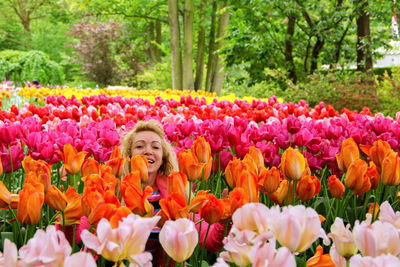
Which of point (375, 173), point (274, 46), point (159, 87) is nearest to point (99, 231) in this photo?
point (375, 173)

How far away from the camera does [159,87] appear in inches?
945

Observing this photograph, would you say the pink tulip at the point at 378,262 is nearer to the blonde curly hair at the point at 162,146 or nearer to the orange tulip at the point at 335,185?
the orange tulip at the point at 335,185

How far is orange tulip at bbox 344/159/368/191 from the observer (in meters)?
1.80

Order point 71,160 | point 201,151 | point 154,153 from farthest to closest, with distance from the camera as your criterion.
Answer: point 154,153 < point 201,151 < point 71,160

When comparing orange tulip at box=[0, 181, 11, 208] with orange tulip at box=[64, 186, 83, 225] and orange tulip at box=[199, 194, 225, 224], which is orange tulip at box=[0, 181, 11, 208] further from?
orange tulip at box=[199, 194, 225, 224]

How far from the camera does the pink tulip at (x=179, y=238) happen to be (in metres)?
1.04

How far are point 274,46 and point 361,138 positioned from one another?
1253 centimetres

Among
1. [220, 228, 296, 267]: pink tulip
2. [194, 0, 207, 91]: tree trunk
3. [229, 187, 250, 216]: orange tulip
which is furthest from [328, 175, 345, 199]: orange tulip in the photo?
[194, 0, 207, 91]: tree trunk

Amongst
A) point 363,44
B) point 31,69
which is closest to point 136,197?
point 363,44

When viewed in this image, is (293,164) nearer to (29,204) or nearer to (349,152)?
(349,152)

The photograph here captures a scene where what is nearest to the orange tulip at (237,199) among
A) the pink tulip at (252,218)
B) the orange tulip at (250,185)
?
the orange tulip at (250,185)

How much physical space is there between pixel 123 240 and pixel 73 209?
19.8 inches

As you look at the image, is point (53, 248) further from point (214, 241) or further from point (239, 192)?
point (214, 241)

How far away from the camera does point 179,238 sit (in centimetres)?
104
